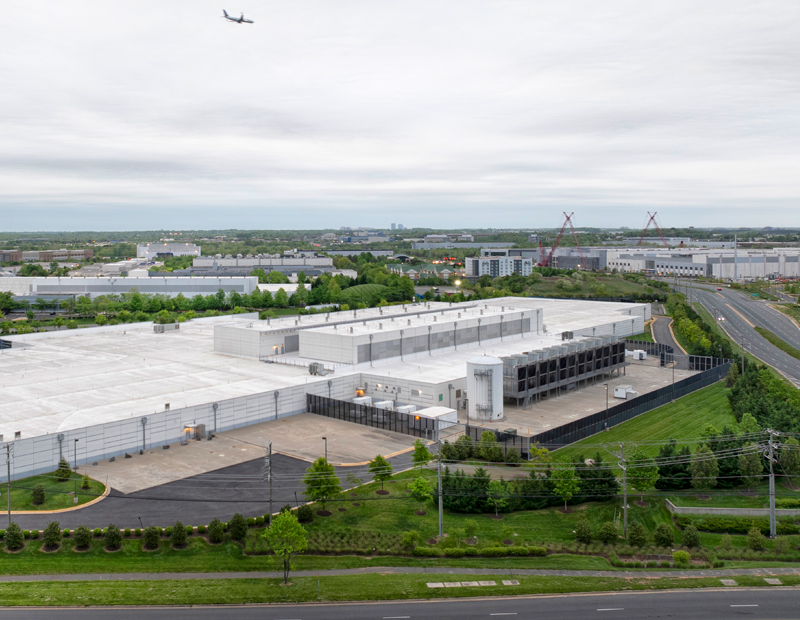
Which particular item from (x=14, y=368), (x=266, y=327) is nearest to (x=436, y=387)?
(x=266, y=327)

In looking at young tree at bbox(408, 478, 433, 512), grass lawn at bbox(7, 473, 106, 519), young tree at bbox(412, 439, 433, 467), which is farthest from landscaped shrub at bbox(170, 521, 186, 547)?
young tree at bbox(412, 439, 433, 467)

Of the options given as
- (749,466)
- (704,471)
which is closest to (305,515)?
(704,471)

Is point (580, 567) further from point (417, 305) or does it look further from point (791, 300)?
point (791, 300)

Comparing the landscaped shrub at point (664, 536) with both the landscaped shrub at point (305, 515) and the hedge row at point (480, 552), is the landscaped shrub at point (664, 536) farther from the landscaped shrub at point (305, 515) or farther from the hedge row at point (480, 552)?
the landscaped shrub at point (305, 515)

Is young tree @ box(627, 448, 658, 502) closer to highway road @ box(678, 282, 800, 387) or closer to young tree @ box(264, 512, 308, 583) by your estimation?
young tree @ box(264, 512, 308, 583)

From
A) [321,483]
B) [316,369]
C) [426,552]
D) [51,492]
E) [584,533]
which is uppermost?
[316,369]

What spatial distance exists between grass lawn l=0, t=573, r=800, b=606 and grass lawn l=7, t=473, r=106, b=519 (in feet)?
28.4

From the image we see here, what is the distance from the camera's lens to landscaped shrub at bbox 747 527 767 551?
119 feet

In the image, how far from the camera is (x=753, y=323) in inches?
4633

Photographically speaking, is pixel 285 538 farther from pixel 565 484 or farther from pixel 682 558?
pixel 682 558

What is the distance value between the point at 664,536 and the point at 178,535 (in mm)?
25476

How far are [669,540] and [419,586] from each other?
14.5m

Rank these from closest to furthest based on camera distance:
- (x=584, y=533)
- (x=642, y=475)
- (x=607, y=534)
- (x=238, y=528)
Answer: (x=238, y=528) < (x=607, y=534) < (x=584, y=533) < (x=642, y=475)

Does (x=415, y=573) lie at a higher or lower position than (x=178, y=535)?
lower
